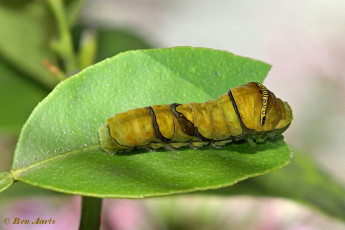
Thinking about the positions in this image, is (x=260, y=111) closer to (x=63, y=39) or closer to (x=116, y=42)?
(x=63, y=39)

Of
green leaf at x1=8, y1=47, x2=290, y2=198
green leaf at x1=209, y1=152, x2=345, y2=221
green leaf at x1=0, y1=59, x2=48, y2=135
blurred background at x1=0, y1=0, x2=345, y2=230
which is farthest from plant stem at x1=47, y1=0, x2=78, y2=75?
green leaf at x1=209, y1=152, x2=345, y2=221

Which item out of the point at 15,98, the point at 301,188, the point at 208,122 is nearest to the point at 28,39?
the point at 15,98

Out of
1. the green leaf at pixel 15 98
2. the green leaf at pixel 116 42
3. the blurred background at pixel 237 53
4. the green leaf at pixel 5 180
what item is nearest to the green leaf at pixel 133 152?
the green leaf at pixel 5 180

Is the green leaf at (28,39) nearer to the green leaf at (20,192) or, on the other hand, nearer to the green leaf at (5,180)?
the green leaf at (20,192)

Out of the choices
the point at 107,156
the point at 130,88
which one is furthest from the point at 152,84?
the point at 107,156

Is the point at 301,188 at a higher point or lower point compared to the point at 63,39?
lower
